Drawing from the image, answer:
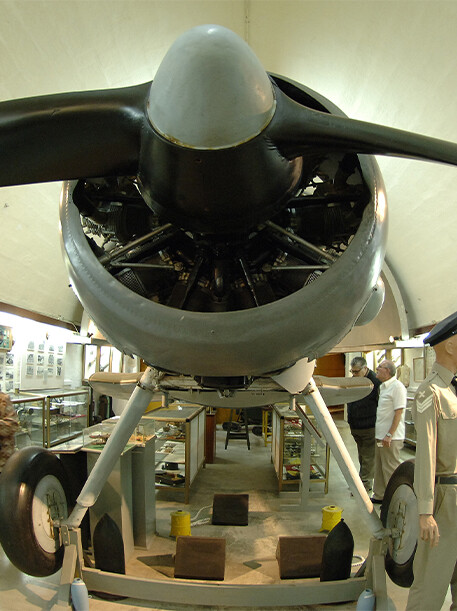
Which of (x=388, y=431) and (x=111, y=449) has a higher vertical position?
(x=111, y=449)

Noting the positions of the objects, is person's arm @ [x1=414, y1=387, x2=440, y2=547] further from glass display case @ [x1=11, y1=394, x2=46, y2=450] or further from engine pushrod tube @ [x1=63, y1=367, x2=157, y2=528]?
glass display case @ [x1=11, y1=394, x2=46, y2=450]

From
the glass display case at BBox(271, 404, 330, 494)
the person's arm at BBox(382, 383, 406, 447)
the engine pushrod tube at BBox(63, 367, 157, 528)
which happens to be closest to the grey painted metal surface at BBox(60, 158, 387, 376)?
the engine pushrod tube at BBox(63, 367, 157, 528)

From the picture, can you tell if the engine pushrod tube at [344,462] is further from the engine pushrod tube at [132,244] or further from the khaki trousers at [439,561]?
the engine pushrod tube at [132,244]

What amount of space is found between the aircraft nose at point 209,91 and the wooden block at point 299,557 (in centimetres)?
286

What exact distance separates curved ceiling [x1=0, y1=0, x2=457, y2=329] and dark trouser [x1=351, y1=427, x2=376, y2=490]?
5.87 ft

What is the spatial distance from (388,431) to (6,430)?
346 cm

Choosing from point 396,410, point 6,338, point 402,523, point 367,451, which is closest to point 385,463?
point 396,410

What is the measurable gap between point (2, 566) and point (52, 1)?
4.19 meters

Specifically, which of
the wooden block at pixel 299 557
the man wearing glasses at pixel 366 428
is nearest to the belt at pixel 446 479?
the wooden block at pixel 299 557

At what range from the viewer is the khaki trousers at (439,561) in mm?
2027

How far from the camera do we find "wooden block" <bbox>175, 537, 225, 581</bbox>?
2811 millimetres

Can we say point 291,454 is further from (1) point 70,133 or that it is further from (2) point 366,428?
(1) point 70,133

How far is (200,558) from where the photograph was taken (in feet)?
9.50

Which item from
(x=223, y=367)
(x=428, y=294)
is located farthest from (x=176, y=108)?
(x=428, y=294)
